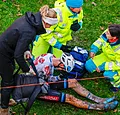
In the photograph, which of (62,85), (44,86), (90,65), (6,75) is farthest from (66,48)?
(6,75)

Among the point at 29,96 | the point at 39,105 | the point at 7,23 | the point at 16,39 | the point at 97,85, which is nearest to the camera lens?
the point at 16,39

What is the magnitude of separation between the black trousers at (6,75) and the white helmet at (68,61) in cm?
112

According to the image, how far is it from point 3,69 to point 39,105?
115 cm

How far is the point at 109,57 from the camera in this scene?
689 cm

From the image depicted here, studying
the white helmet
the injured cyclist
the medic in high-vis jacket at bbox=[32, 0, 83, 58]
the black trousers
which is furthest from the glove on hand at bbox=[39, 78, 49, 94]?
the medic in high-vis jacket at bbox=[32, 0, 83, 58]

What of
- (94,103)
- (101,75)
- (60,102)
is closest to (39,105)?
(60,102)

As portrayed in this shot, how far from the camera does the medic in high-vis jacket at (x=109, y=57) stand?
6.59 metres

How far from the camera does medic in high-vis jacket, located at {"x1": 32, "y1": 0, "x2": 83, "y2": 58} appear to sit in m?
6.76

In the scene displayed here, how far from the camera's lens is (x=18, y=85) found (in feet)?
19.8

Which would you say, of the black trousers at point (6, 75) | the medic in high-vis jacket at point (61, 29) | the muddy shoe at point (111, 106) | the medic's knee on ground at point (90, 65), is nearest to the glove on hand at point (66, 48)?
the medic in high-vis jacket at point (61, 29)

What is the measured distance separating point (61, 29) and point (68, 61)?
1.99ft

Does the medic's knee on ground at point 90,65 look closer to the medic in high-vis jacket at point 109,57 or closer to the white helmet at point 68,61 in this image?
the medic in high-vis jacket at point 109,57

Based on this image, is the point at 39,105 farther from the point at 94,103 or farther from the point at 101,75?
the point at 101,75

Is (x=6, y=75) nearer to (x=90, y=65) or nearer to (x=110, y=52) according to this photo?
(x=90, y=65)
